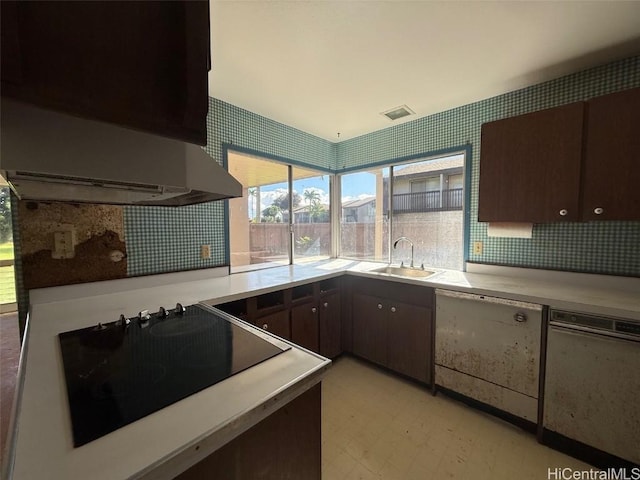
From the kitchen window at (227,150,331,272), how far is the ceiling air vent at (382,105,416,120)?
100cm

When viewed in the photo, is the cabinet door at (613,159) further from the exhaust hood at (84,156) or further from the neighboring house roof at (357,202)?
the exhaust hood at (84,156)

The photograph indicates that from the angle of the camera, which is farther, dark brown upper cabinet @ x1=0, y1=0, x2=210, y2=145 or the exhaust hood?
the exhaust hood

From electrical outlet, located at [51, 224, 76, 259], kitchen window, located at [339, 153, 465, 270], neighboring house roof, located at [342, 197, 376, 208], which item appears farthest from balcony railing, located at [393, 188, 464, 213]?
electrical outlet, located at [51, 224, 76, 259]

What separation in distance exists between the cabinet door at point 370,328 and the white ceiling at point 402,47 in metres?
1.72

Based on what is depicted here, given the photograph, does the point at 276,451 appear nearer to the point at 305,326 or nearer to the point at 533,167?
the point at 305,326

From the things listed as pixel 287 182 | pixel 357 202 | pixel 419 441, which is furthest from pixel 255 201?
pixel 419 441

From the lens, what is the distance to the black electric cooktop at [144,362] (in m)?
0.62

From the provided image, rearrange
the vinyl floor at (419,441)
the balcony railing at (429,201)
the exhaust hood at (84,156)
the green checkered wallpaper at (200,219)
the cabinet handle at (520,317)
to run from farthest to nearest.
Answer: the balcony railing at (429,201), the green checkered wallpaper at (200,219), the cabinet handle at (520,317), the vinyl floor at (419,441), the exhaust hood at (84,156)

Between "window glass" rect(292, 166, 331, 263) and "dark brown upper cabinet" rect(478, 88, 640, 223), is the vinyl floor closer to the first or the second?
"dark brown upper cabinet" rect(478, 88, 640, 223)

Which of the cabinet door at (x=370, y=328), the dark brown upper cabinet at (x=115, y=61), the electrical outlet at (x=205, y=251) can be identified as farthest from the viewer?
the cabinet door at (x=370, y=328)

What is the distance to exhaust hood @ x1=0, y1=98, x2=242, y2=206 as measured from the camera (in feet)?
1.68

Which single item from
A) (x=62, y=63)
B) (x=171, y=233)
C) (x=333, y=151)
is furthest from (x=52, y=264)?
(x=333, y=151)

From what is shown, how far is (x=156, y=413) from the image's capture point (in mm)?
605

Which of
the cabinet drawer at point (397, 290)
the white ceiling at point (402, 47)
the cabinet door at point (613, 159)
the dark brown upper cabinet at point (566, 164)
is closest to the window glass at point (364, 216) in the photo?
the cabinet drawer at point (397, 290)
